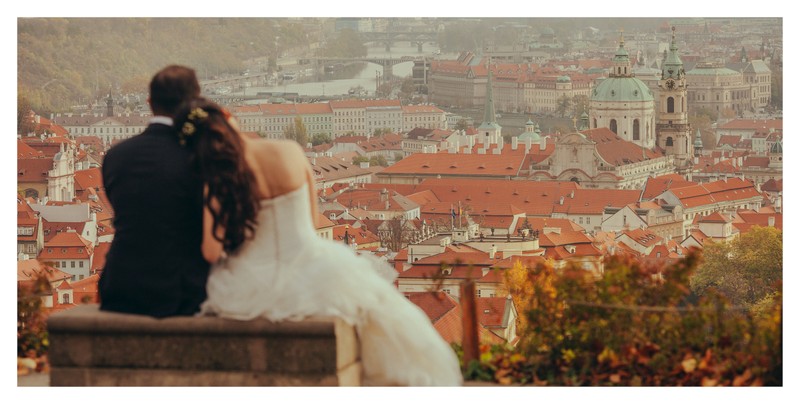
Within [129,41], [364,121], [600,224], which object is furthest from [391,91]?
[600,224]

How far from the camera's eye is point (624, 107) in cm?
5072

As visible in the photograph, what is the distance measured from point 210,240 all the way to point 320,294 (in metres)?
0.16

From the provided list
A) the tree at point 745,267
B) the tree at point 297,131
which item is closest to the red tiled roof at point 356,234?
the tree at point 745,267

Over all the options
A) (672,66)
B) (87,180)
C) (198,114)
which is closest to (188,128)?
(198,114)

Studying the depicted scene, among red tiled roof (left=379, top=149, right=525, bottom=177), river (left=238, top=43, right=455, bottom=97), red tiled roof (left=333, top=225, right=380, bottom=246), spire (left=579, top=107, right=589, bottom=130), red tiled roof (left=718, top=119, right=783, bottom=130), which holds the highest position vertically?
river (left=238, top=43, right=455, bottom=97)

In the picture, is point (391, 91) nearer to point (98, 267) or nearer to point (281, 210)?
point (98, 267)

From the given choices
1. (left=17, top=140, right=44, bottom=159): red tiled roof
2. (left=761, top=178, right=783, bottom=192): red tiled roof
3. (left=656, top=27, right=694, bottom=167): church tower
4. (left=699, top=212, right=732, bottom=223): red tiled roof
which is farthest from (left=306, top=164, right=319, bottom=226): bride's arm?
(left=656, top=27, right=694, bottom=167): church tower

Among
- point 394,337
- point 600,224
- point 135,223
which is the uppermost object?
point 135,223

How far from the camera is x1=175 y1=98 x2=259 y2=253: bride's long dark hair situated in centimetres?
231

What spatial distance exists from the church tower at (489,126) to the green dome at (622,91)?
3767 millimetres

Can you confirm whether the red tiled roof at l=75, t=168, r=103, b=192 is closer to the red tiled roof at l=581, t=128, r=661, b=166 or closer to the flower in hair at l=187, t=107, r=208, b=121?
the red tiled roof at l=581, t=128, r=661, b=166

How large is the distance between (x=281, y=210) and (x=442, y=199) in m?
39.3

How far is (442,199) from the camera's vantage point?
41.6 meters

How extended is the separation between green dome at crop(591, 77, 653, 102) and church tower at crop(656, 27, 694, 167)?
0.56 metres
